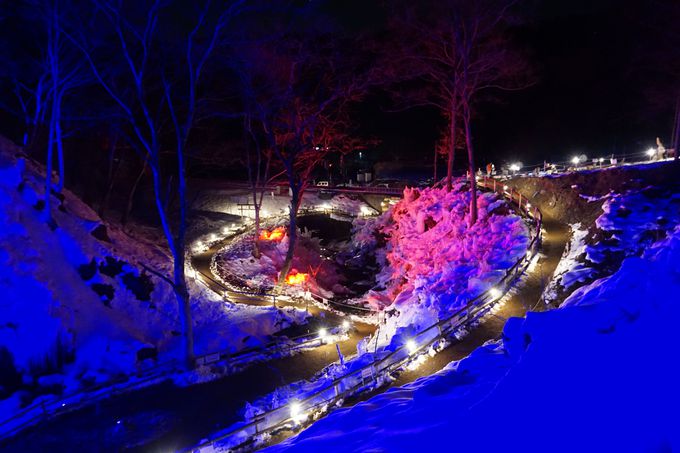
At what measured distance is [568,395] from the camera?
4.71m

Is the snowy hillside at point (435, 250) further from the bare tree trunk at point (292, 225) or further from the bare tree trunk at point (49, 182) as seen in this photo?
the bare tree trunk at point (49, 182)

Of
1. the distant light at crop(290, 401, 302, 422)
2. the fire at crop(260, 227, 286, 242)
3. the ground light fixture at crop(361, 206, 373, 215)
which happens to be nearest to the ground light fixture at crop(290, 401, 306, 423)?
the distant light at crop(290, 401, 302, 422)

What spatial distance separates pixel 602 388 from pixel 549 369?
1.85 feet

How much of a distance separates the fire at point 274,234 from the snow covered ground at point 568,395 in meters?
24.0

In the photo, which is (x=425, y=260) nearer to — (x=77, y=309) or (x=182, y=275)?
(x=182, y=275)

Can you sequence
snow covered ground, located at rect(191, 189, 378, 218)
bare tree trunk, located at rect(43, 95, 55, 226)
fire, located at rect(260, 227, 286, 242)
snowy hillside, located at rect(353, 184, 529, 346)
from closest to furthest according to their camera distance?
1. snowy hillside, located at rect(353, 184, 529, 346)
2. bare tree trunk, located at rect(43, 95, 55, 226)
3. fire, located at rect(260, 227, 286, 242)
4. snow covered ground, located at rect(191, 189, 378, 218)

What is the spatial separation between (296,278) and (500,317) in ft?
45.2

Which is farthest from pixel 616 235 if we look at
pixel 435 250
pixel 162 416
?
pixel 162 416

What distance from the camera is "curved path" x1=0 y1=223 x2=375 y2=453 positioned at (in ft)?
30.2

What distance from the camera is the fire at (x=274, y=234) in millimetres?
30750

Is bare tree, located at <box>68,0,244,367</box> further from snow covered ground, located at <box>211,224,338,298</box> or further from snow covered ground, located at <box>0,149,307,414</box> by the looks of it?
snow covered ground, located at <box>211,224,338,298</box>

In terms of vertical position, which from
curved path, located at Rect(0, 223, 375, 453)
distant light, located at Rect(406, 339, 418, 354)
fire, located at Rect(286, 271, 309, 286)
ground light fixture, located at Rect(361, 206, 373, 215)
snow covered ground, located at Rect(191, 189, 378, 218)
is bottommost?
curved path, located at Rect(0, 223, 375, 453)

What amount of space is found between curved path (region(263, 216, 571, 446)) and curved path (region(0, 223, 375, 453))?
2.49 meters

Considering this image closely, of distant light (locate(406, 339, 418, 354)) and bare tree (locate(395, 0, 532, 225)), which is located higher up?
bare tree (locate(395, 0, 532, 225))
